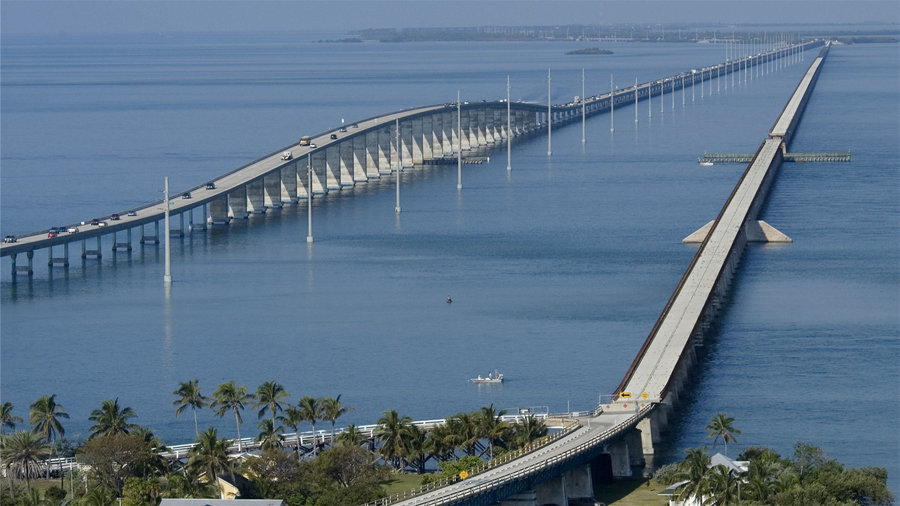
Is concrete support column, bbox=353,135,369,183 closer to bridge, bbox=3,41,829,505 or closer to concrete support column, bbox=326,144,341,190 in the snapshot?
bridge, bbox=3,41,829,505

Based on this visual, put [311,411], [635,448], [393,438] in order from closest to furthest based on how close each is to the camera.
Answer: [393,438] < [311,411] < [635,448]

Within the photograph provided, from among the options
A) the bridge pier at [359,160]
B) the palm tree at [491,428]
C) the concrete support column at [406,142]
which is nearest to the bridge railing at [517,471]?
the palm tree at [491,428]

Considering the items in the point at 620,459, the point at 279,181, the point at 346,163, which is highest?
the point at 346,163

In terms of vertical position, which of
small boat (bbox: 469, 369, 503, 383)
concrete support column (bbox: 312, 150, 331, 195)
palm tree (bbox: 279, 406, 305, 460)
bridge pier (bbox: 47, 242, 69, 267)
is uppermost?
concrete support column (bbox: 312, 150, 331, 195)

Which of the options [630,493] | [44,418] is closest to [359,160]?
[44,418]

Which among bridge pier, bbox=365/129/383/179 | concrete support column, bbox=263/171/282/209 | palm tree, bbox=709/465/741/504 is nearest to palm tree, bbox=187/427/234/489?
palm tree, bbox=709/465/741/504

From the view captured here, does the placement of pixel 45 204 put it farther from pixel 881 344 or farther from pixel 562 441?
pixel 562 441

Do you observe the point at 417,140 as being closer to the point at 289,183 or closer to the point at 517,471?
the point at 289,183
